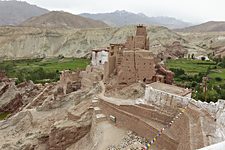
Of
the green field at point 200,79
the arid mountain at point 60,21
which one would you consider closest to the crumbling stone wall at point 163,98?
the green field at point 200,79

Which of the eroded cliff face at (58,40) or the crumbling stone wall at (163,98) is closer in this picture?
the crumbling stone wall at (163,98)

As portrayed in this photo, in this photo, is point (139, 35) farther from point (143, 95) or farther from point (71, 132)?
point (71, 132)

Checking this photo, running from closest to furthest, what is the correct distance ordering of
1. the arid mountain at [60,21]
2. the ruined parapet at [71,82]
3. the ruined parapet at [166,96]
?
the ruined parapet at [166,96] < the ruined parapet at [71,82] < the arid mountain at [60,21]

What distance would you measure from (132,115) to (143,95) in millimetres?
2640

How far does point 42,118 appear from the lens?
28891mm

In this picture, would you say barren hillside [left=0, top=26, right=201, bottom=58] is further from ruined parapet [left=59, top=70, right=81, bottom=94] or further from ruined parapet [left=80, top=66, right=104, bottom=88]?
ruined parapet [left=80, top=66, right=104, bottom=88]

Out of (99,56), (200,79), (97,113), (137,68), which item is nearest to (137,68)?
(137,68)

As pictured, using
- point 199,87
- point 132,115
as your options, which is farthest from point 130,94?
point 199,87

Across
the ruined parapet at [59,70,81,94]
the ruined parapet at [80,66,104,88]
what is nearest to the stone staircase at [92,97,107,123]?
the ruined parapet at [80,66,104,88]

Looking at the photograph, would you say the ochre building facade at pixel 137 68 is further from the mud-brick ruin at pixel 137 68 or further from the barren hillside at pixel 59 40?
the barren hillside at pixel 59 40

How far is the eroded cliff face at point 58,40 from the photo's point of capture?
10388 cm

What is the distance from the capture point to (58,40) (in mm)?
111750

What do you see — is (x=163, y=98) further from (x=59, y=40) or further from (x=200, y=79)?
(x=59, y=40)

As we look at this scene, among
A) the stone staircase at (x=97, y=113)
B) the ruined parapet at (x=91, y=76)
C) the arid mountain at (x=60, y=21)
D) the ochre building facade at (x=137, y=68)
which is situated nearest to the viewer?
the stone staircase at (x=97, y=113)
